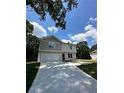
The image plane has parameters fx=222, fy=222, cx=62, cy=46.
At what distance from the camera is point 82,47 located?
7.34 feet

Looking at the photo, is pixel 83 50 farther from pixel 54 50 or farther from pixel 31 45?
pixel 31 45

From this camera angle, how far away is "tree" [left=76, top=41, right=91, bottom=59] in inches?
87.7

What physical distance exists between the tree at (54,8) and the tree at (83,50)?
10.7 inches

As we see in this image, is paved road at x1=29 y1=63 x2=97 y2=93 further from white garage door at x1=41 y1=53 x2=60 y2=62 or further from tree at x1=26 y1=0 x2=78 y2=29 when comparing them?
tree at x1=26 y1=0 x2=78 y2=29

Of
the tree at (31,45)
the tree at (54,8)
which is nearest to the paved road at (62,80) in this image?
the tree at (31,45)

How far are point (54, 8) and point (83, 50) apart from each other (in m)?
0.53

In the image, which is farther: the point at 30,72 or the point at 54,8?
the point at 54,8

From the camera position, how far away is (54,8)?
2.29 m

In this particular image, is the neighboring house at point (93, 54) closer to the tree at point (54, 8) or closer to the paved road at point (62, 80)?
the paved road at point (62, 80)

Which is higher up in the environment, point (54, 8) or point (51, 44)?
point (54, 8)

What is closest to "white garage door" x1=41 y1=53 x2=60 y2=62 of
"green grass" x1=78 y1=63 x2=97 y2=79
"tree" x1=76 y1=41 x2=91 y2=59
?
"tree" x1=76 y1=41 x2=91 y2=59

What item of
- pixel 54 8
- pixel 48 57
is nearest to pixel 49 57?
pixel 48 57

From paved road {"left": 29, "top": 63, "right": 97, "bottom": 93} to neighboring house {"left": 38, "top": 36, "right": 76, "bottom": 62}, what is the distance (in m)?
0.07
